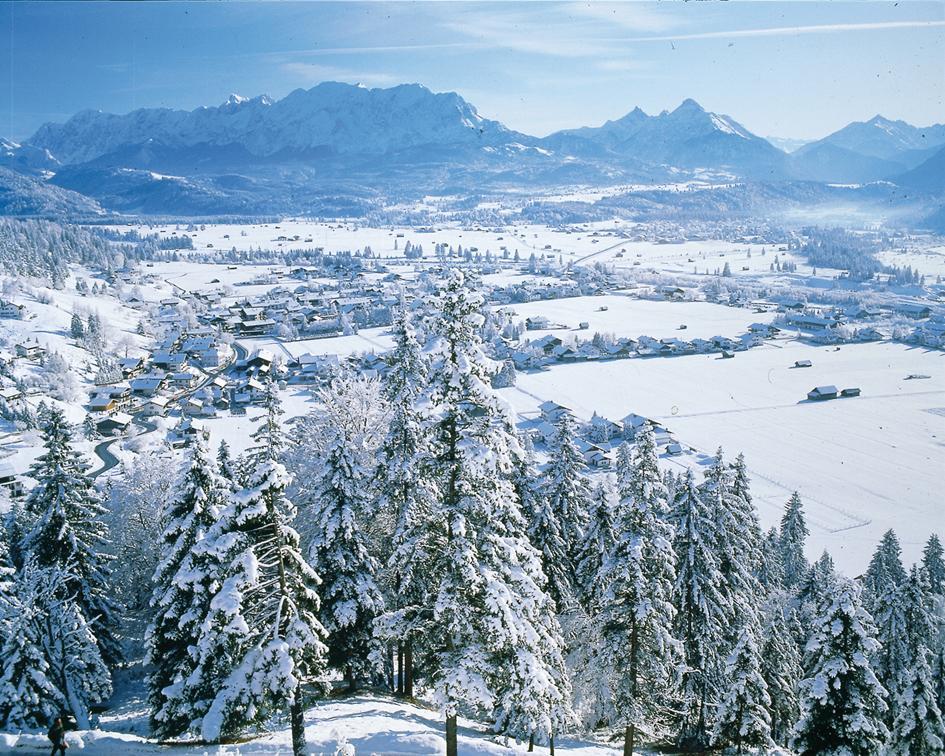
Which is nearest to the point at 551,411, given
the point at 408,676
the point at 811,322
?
the point at 408,676

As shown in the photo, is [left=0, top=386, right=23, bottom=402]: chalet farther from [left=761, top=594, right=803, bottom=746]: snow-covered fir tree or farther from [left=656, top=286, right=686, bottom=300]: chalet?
[left=656, top=286, right=686, bottom=300]: chalet

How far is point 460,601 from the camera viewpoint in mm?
13859

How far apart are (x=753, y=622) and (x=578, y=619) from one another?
6.53 m

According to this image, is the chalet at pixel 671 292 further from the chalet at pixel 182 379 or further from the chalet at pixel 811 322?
the chalet at pixel 182 379

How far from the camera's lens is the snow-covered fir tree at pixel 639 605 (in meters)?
17.1

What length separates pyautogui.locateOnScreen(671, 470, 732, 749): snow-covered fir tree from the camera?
21062 mm

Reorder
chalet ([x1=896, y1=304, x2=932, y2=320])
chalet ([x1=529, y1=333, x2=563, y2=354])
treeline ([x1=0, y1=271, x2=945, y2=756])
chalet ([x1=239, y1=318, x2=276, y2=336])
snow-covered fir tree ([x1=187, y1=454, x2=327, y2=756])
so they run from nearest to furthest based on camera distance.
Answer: treeline ([x1=0, y1=271, x2=945, y2=756]) → snow-covered fir tree ([x1=187, y1=454, x2=327, y2=756]) → chalet ([x1=529, y1=333, x2=563, y2=354]) → chalet ([x1=239, y1=318, x2=276, y2=336]) → chalet ([x1=896, y1=304, x2=932, y2=320])

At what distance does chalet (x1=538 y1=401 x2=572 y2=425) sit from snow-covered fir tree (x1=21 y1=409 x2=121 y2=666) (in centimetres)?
5372

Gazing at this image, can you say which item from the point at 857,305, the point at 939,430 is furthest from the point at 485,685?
the point at 857,305

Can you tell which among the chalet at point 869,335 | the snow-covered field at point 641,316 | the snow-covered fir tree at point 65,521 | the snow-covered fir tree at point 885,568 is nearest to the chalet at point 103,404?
the snow-covered fir tree at point 65,521

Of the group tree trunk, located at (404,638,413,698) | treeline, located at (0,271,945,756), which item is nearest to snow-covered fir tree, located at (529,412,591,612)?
treeline, located at (0,271,945,756)

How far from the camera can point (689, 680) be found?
22.0 m

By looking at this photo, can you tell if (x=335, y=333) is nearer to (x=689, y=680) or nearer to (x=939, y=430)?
(x=939, y=430)

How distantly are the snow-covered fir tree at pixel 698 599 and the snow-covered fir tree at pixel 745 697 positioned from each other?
2.17 ft
